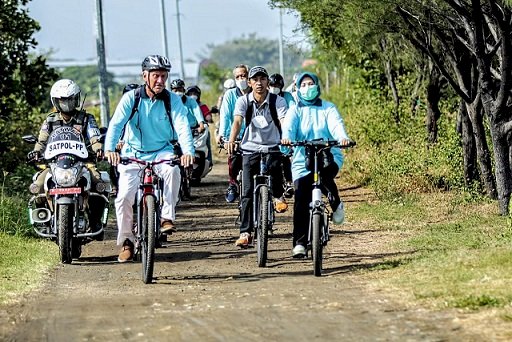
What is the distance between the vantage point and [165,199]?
1158 cm

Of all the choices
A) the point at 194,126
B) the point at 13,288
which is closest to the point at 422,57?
the point at 194,126

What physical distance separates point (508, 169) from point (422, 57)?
513 cm

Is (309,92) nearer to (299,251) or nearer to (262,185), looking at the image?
(262,185)

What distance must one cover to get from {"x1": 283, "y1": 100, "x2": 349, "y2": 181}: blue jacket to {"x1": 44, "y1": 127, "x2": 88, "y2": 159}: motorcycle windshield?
2154mm

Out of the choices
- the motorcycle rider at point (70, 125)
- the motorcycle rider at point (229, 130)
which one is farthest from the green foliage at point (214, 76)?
the motorcycle rider at point (70, 125)

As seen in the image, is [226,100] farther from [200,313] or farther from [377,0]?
[200,313]

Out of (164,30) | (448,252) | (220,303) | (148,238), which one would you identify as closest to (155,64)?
(148,238)

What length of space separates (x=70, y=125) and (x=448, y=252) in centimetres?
414

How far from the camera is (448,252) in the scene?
37.8 feet

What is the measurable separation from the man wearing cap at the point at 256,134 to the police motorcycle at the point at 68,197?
1434 millimetres

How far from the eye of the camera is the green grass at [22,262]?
10.6m

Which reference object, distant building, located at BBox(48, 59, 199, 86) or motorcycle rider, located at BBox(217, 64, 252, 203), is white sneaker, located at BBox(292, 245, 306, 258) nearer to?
motorcycle rider, located at BBox(217, 64, 252, 203)

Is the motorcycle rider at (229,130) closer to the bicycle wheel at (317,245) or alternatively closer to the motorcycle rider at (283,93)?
the motorcycle rider at (283,93)

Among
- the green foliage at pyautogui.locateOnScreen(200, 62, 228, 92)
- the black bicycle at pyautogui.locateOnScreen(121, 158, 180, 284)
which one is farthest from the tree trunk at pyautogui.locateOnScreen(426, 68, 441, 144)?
the green foliage at pyautogui.locateOnScreen(200, 62, 228, 92)
